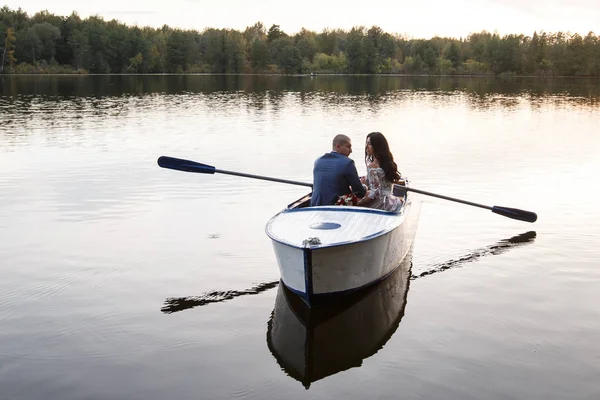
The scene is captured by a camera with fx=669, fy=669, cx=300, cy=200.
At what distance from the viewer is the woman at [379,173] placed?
414 inches

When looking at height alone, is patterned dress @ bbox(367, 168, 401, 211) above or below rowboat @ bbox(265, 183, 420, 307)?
above

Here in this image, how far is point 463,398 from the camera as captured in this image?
21.7 ft

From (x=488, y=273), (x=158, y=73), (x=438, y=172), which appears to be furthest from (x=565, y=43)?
(x=488, y=273)

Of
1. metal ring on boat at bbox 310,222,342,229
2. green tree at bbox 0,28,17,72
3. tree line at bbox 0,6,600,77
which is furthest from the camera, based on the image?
tree line at bbox 0,6,600,77

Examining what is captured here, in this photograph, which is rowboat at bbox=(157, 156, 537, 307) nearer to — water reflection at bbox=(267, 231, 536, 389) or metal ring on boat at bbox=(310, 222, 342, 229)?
metal ring on boat at bbox=(310, 222, 342, 229)

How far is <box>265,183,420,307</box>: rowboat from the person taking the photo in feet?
27.3

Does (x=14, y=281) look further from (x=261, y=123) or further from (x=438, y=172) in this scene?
(x=261, y=123)

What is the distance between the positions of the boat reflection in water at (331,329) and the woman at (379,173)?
131 cm

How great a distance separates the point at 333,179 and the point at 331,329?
2.67m

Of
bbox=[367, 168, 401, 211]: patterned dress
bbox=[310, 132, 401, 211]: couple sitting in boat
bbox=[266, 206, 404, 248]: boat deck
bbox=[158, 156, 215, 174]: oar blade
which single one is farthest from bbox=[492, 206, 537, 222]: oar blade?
bbox=[158, 156, 215, 174]: oar blade

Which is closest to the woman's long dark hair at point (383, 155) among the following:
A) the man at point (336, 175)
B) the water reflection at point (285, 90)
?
the man at point (336, 175)

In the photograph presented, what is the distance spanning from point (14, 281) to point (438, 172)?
13431mm

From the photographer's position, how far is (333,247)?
8227 mm

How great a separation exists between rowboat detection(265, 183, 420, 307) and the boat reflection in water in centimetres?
23
